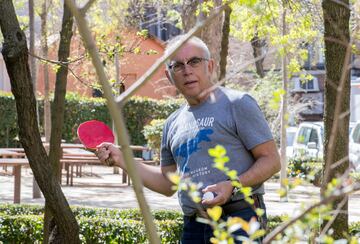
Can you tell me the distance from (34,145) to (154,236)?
3558mm

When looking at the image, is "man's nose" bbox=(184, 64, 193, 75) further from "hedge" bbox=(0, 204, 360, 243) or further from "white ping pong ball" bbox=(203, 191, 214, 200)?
"hedge" bbox=(0, 204, 360, 243)

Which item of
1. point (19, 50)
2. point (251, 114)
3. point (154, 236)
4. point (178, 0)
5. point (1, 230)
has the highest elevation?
point (178, 0)

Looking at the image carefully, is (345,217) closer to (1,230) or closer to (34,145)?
(34,145)

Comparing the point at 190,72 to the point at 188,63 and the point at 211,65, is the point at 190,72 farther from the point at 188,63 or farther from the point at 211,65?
the point at 211,65

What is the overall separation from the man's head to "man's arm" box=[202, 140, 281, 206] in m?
0.37

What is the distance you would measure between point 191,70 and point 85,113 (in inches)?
949

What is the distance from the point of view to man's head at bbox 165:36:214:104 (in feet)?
12.8

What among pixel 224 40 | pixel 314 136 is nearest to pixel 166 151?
pixel 224 40

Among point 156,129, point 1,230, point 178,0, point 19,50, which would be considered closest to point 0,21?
point 19,50

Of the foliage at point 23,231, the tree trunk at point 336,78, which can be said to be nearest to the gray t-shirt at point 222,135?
the tree trunk at point 336,78

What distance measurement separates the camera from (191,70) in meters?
3.92

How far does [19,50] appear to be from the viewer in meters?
5.30

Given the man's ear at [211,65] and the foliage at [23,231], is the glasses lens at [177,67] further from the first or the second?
the foliage at [23,231]

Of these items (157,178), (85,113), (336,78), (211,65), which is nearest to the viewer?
(211,65)
